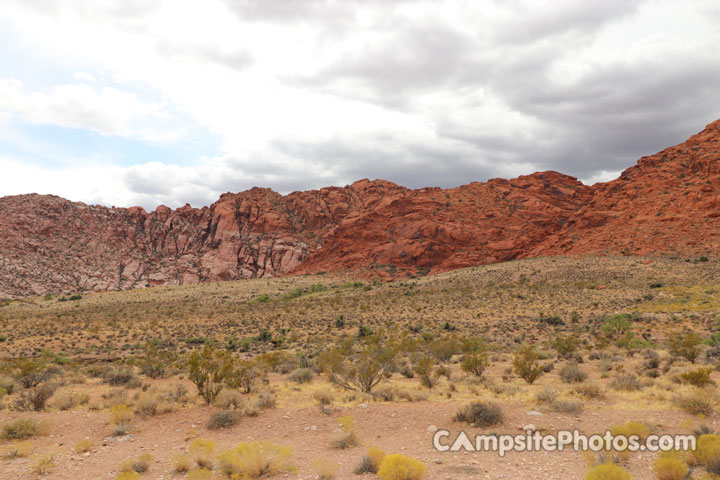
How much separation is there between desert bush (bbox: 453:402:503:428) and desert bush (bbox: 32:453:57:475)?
8.20 meters

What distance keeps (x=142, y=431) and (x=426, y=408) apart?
7.05 metres

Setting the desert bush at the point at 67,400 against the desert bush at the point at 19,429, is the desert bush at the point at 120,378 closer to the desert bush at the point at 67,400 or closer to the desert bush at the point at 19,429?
the desert bush at the point at 67,400

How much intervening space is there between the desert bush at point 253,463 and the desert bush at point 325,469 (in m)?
0.44

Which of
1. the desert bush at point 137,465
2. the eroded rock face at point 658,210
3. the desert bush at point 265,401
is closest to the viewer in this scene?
the desert bush at point 137,465

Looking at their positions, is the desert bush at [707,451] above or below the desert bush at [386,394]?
above

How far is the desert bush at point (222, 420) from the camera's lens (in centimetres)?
920

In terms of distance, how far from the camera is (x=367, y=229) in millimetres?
82375

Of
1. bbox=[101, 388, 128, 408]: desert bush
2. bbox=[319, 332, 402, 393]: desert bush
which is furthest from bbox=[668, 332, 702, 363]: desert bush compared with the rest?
bbox=[101, 388, 128, 408]: desert bush

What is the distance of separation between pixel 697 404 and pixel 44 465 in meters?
13.4

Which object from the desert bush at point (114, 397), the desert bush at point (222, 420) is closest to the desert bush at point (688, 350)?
the desert bush at point (222, 420)

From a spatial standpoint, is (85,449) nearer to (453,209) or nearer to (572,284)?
(572,284)

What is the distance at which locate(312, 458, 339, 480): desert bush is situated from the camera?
6.34 meters

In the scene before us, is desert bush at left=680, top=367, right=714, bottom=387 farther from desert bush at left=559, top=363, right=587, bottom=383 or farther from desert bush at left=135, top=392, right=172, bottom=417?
desert bush at left=135, top=392, right=172, bottom=417

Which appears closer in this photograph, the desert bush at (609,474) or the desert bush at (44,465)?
the desert bush at (609,474)
